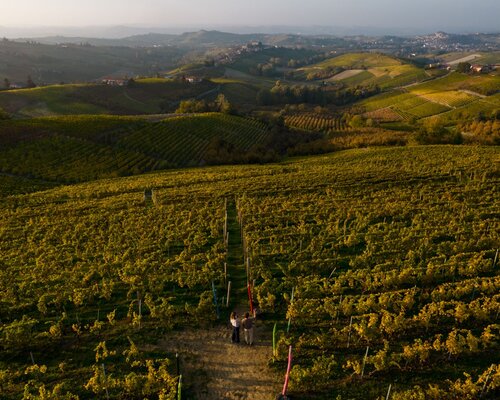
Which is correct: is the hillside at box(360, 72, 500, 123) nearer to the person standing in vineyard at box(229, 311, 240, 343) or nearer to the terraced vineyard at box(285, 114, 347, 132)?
the terraced vineyard at box(285, 114, 347, 132)

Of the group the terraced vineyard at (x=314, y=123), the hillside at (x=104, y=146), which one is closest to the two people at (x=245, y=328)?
the hillside at (x=104, y=146)

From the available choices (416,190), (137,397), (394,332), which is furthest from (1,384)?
(416,190)

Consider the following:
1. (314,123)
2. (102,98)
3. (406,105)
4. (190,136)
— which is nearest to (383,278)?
(190,136)

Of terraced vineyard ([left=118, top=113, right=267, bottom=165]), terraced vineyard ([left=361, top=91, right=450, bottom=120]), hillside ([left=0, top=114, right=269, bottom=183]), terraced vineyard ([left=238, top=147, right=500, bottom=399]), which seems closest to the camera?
terraced vineyard ([left=238, top=147, right=500, bottom=399])

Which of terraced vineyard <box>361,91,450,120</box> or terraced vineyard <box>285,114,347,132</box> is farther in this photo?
terraced vineyard <box>361,91,450,120</box>

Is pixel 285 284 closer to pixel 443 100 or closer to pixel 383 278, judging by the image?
pixel 383 278

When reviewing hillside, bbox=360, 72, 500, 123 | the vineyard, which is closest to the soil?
the vineyard

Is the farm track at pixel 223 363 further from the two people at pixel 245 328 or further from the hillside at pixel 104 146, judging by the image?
the hillside at pixel 104 146
